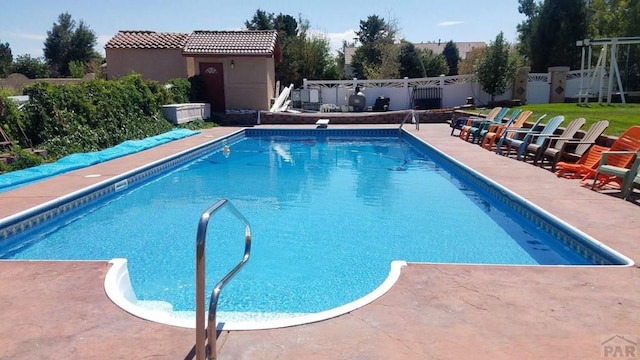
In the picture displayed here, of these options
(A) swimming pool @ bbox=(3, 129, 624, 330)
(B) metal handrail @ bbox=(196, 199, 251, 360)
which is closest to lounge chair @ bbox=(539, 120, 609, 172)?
(A) swimming pool @ bbox=(3, 129, 624, 330)

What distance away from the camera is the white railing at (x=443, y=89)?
23.8 m

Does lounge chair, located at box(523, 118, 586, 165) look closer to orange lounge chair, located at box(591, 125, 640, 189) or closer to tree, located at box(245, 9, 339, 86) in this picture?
orange lounge chair, located at box(591, 125, 640, 189)

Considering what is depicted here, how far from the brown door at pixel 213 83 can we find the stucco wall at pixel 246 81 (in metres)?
0.20

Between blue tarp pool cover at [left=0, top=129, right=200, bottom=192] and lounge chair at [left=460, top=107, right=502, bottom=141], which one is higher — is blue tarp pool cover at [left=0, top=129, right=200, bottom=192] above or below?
below

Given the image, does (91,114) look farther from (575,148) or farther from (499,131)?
(575,148)

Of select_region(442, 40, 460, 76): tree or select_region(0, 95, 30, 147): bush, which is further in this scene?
select_region(442, 40, 460, 76): tree

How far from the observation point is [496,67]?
22359 millimetres

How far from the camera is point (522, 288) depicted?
170 inches

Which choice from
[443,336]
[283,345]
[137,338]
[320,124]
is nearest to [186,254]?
[137,338]

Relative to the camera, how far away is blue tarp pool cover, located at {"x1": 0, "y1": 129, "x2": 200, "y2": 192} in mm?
9356

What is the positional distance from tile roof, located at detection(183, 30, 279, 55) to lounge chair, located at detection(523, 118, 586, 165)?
14050 millimetres

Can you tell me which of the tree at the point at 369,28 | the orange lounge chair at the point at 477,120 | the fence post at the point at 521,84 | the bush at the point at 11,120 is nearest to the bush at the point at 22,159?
the bush at the point at 11,120

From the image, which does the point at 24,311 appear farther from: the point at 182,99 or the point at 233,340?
the point at 182,99

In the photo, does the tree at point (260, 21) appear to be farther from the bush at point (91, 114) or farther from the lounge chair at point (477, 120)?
the lounge chair at point (477, 120)
